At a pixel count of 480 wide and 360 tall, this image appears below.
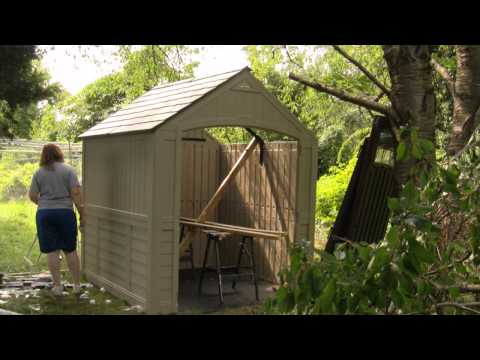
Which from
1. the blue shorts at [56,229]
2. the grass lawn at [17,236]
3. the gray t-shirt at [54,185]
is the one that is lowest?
the grass lawn at [17,236]

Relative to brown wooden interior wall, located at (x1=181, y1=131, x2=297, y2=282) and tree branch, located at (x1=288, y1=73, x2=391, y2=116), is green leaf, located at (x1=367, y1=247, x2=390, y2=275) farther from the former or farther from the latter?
brown wooden interior wall, located at (x1=181, y1=131, x2=297, y2=282)

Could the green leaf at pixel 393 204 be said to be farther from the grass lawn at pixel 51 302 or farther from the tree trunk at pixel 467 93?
the grass lawn at pixel 51 302

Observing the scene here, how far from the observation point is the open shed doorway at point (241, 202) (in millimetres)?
8375

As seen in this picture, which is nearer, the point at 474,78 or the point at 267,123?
the point at 474,78

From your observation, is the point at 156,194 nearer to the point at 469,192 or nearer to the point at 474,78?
the point at 474,78

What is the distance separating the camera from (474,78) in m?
5.43

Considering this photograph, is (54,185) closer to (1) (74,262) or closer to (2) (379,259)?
(1) (74,262)

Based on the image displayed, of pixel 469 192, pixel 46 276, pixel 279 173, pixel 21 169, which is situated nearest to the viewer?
pixel 469 192

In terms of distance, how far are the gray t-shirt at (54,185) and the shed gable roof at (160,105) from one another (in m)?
0.96

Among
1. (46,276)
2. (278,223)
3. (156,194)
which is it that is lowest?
(46,276)

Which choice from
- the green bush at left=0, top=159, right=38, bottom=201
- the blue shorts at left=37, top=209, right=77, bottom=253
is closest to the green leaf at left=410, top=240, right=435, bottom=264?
the blue shorts at left=37, top=209, right=77, bottom=253

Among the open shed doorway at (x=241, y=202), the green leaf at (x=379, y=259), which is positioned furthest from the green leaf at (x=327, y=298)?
the open shed doorway at (x=241, y=202)
